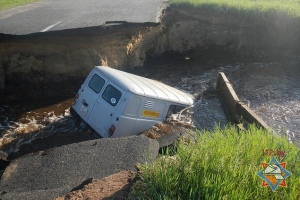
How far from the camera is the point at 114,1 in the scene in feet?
61.3

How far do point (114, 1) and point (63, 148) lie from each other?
13636 millimetres

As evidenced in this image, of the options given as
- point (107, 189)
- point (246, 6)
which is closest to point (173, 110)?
point (107, 189)

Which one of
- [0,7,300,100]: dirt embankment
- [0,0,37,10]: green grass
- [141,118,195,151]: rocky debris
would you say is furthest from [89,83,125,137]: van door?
[0,0,37,10]: green grass

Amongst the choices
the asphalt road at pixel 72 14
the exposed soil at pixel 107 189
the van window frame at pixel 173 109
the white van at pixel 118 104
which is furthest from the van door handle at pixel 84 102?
the asphalt road at pixel 72 14

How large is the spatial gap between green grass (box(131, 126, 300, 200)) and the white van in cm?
348

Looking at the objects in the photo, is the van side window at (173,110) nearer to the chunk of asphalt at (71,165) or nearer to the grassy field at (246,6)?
the chunk of asphalt at (71,165)

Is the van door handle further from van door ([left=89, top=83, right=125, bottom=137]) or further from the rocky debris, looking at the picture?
the rocky debris

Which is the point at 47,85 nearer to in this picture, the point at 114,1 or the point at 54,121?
the point at 54,121

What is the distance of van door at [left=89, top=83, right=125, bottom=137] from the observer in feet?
26.8

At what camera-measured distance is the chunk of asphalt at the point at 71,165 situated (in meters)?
6.02

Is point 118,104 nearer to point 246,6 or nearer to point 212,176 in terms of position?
point 212,176

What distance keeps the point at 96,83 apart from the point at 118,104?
3.94 feet

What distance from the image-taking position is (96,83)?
8.85m

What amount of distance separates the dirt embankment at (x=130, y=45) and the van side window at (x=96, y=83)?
3.72 m
